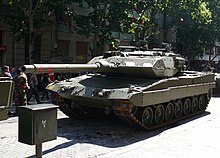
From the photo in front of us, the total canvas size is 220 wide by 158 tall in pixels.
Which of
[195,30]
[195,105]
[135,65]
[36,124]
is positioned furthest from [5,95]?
[195,30]

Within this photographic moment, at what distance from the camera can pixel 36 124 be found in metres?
5.59

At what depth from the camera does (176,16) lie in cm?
3406

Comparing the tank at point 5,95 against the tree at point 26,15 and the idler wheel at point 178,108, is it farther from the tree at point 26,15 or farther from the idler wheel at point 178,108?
the tree at point 26,15

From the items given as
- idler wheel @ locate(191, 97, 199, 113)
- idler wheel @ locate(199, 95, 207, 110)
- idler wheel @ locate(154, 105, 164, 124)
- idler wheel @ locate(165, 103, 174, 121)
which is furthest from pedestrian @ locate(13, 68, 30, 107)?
idler wheel @ locate(199, 95, 207, 110)

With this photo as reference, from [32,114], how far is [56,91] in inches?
202

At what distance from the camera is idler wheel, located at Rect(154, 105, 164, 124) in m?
10.5

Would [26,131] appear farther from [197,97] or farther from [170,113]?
[197,97]

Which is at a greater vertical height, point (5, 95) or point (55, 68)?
point (55, 68)

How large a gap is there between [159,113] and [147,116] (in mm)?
692

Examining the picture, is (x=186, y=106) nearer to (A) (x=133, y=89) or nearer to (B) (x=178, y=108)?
(B) (x=178, y=108)

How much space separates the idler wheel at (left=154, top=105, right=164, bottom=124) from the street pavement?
12.2 inches

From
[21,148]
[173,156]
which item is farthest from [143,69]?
[21,148]

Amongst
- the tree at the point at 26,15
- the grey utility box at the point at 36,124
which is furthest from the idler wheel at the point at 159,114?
the tree at the point at 26,15

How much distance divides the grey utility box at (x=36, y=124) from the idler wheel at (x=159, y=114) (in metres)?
5.12
